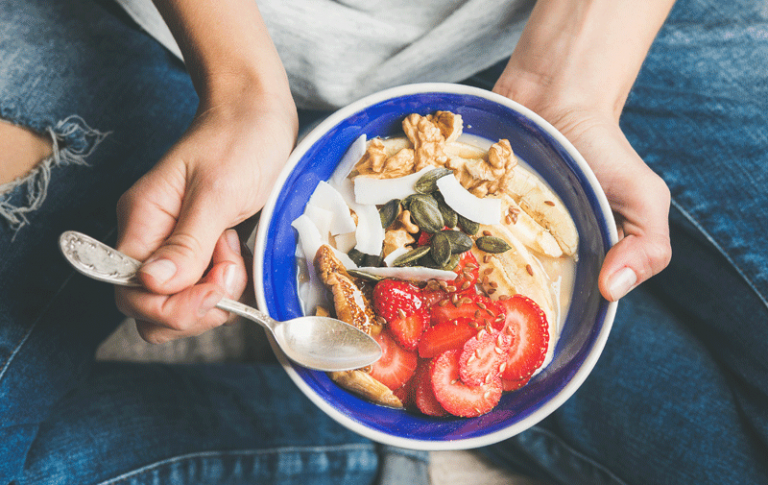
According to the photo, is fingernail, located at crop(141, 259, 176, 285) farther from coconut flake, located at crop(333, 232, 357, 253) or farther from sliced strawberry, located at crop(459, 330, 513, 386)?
sliced strawberry, located at crop(459, 330, 513, 386)

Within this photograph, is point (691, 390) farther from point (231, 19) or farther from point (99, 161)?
point (99, 161)

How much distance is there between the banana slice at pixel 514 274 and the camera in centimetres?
80

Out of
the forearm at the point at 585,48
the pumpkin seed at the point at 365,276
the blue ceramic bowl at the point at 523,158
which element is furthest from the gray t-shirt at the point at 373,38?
the pumpkin seed at the point at 365,276

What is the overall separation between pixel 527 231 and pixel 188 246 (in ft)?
1.81

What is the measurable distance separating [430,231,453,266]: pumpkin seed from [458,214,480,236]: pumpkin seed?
4 centimetres

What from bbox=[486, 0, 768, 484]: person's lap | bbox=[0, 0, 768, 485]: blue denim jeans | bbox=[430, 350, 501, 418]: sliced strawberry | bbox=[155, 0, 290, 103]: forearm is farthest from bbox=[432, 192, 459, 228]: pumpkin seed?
bbox=[486, 0, 768, 484]: person's lap

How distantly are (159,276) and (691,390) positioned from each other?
1139mm

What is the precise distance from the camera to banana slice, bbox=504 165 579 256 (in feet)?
2.61

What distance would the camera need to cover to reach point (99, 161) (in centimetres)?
102

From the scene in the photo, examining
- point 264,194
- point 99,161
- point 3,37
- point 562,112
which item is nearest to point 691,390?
point 562,112

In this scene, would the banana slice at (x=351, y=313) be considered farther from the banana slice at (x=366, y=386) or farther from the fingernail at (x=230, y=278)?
the fingernail at (x=230, y=278)

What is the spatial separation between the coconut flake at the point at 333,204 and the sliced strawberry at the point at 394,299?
117 mm

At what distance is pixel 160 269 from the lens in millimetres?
623

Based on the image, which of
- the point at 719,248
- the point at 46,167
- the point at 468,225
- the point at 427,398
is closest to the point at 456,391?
the point at 427,398
